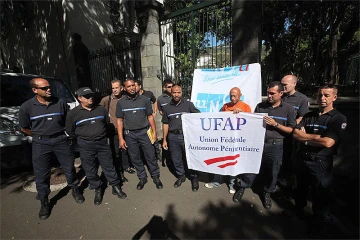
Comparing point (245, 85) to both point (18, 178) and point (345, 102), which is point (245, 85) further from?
point (18, 178)

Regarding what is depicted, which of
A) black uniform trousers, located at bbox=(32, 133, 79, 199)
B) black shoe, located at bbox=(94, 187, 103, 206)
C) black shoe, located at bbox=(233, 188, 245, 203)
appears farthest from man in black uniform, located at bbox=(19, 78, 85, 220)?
black shoe, located at bbox=(233, 188, 245, 203)

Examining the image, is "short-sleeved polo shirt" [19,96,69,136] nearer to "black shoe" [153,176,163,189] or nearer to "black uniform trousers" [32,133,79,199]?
"black uniform trousers" [32,133,79,199]

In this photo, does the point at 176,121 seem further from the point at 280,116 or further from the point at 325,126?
the point at 325,126

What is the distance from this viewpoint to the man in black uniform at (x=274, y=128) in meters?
2.87

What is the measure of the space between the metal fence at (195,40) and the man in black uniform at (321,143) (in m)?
2.86

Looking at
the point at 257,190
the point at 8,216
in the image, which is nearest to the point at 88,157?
the point at 8,216

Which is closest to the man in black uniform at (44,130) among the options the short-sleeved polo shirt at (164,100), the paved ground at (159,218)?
the paved ground at (159,218)

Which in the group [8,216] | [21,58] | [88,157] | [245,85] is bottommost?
[8,216]

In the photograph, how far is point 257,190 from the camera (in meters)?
3.69

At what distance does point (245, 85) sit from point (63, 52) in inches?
401

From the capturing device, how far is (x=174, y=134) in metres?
3.75

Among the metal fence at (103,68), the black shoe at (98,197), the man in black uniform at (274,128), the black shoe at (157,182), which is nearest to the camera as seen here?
the man in black uniform at (274,128)

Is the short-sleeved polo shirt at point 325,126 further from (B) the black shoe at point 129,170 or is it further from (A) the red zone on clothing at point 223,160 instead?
(B) the black shoe at point 129,170

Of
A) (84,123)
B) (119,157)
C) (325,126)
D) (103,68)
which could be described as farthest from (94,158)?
(103,68)
